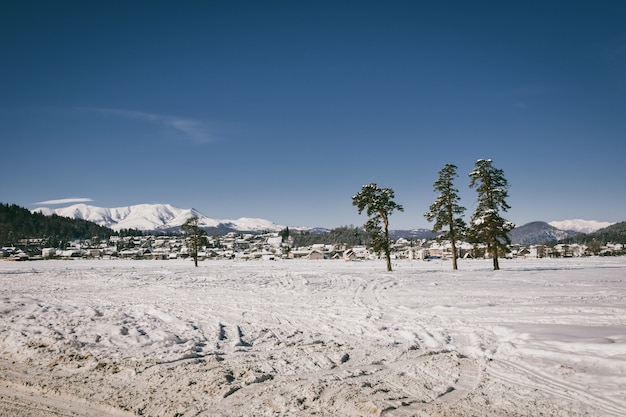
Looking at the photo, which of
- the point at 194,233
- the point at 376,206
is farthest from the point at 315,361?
the point at 194,233

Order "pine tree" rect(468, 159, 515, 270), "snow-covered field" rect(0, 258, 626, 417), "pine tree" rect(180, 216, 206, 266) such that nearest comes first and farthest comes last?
"snow-covered field" rect(0, 258, 626, 417) → "pine tree" rect(468, 159, 515, 270) → "pine tree" rect(180, 216, 206, 266)

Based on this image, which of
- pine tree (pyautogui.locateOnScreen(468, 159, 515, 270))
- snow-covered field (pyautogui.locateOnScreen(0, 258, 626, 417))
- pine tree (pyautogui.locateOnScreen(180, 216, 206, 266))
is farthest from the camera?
pine tree (pyautogui.locateOnScreen(180, 216, 206, 266))

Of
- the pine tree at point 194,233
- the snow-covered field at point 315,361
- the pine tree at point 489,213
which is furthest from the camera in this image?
the pine tree at point 194,233

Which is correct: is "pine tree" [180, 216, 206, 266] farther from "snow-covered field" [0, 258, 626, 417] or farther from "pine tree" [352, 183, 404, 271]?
"snow-covered field" [0, 258, 626, 417]

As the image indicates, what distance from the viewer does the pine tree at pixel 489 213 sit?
122 feet

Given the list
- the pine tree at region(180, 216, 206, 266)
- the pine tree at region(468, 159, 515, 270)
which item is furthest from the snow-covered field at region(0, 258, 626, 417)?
the pine tree at region(180, 216, 206, 266)

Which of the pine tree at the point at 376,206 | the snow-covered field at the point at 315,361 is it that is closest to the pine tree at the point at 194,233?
the pine tree at the point at 376,206

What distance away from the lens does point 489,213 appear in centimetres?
3709

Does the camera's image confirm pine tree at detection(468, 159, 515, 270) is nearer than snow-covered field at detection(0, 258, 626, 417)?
No

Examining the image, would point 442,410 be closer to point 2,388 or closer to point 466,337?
point 466,337

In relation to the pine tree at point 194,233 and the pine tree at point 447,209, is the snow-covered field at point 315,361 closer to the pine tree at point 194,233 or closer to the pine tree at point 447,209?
the pine tree at point 447,209

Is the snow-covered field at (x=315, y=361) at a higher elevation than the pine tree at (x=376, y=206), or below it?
below

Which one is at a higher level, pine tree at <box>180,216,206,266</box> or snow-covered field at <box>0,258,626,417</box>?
pine tree at <box>180,216,206,266</box>

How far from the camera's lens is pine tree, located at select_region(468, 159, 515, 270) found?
37094mm
